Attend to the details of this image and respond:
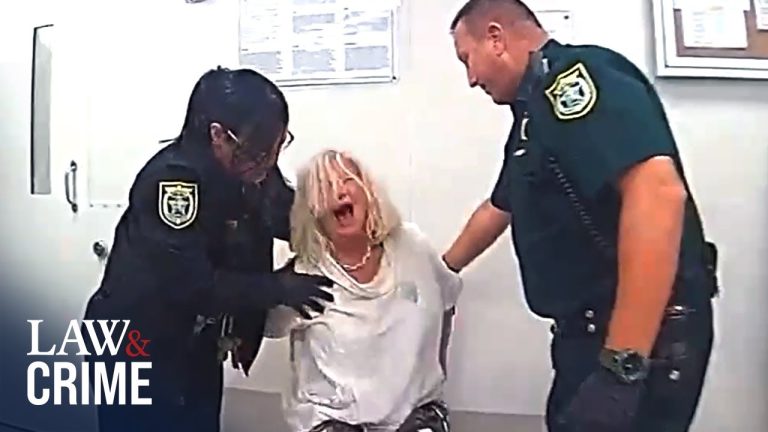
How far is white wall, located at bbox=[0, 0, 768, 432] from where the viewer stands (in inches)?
46.4

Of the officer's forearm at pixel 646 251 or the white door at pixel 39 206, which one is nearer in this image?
the officer's forearm at pixel 646 251

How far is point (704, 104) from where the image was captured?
1.19m

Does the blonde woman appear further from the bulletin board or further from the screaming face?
the bulletin board

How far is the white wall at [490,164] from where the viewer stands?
1.18 meters

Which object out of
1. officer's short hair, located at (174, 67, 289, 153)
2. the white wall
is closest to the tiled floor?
the white wall

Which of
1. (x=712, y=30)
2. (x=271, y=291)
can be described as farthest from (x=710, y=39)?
(x=271, y=291)

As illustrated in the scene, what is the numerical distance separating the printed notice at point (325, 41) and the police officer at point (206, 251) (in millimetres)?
39

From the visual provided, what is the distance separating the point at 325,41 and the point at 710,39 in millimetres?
521

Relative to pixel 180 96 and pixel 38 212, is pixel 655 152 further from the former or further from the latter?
pixel 38 212

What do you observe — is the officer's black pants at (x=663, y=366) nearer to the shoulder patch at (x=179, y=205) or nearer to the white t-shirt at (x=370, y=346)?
the white t-shirt at (x=370, y=346)

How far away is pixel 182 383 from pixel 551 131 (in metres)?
0.62

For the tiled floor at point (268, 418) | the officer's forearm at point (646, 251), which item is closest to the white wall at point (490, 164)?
the tiled floor at point (268, 418)

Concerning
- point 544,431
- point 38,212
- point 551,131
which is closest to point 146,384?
point 38,212

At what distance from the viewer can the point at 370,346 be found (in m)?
1.17
